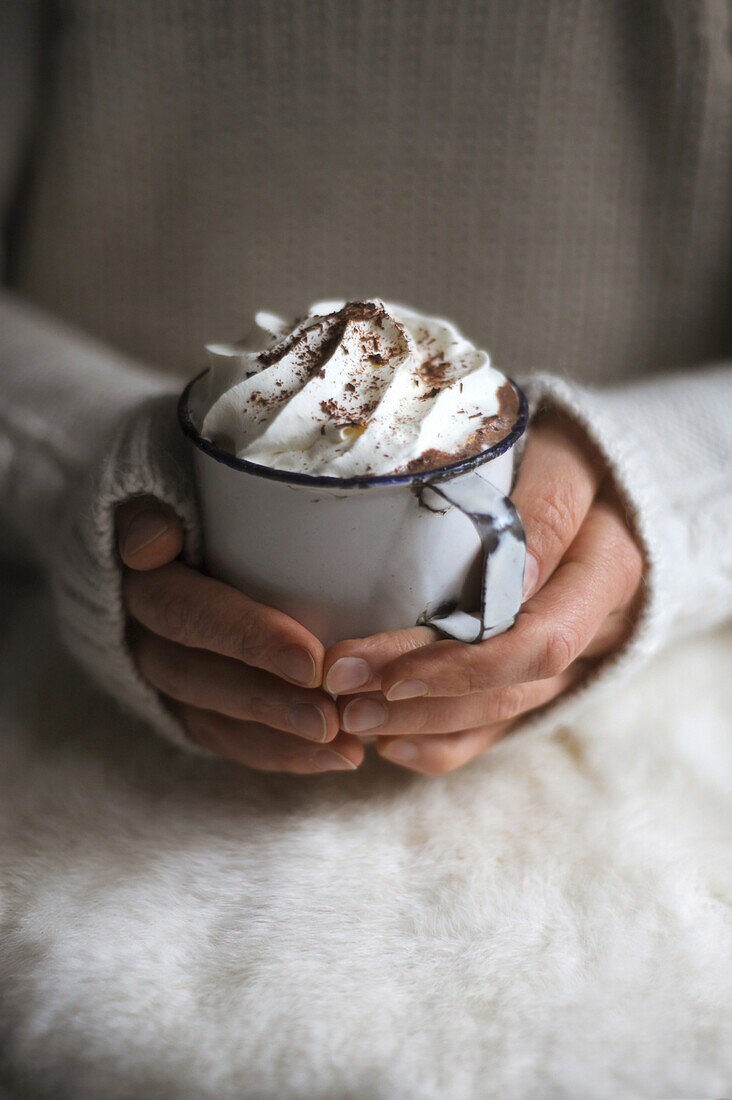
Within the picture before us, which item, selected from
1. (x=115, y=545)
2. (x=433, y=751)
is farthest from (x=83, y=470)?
(x=433, y=751)

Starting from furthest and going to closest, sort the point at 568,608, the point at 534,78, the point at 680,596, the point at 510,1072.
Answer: the point at 534,78 < the point at 680,596 < the point at 568,608 < the point at 510,1072

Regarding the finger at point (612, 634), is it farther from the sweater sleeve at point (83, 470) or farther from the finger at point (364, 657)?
the sweater sleeve at point (83, 470)

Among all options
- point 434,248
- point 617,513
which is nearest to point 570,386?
point 617,513

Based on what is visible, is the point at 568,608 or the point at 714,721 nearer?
the point at 568,608

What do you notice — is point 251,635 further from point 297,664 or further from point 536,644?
point 536,644

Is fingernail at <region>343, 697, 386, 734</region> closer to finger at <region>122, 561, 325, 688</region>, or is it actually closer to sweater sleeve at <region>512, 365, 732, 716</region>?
finger at <region>122, 561, 325, 688</region>

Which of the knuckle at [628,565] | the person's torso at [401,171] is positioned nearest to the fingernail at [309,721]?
the knuckle at [628,565]

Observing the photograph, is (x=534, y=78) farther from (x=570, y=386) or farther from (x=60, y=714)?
(x=60, y=714)

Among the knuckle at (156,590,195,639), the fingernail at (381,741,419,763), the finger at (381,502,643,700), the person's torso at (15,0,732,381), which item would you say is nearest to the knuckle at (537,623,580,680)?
the finger at (381,502,643,700)
